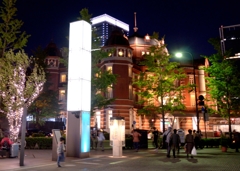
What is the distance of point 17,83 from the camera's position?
22.4 metres

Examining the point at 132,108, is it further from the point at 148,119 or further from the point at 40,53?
the point at 40,53

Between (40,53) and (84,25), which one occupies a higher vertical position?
(40,53)

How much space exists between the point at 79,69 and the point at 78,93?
1488 mm

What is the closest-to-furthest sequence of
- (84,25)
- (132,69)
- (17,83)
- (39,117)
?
(84,25), (17,83), (39,117), (132,69)

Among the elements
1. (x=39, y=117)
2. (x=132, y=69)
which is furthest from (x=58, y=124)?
(x=132, y=69)

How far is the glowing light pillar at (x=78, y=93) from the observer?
1513 cm

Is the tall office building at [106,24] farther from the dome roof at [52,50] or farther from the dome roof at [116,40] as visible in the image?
the dome roof at [116,40]

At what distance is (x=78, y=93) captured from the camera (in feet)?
50.7

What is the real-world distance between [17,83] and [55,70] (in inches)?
959

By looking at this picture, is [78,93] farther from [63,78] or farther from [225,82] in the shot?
[63,78]

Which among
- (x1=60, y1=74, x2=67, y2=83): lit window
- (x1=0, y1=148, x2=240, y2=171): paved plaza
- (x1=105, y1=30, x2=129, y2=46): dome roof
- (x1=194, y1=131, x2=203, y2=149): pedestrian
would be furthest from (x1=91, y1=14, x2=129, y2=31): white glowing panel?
(x1=0, y1=148, x2=240, y2=171): paved plaza

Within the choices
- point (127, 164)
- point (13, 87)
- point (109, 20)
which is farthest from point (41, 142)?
point (109, 20)

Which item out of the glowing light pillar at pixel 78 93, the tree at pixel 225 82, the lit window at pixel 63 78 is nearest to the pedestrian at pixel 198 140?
the tree at pixel 225 82

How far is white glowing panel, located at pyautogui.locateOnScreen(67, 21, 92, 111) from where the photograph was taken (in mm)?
15461
